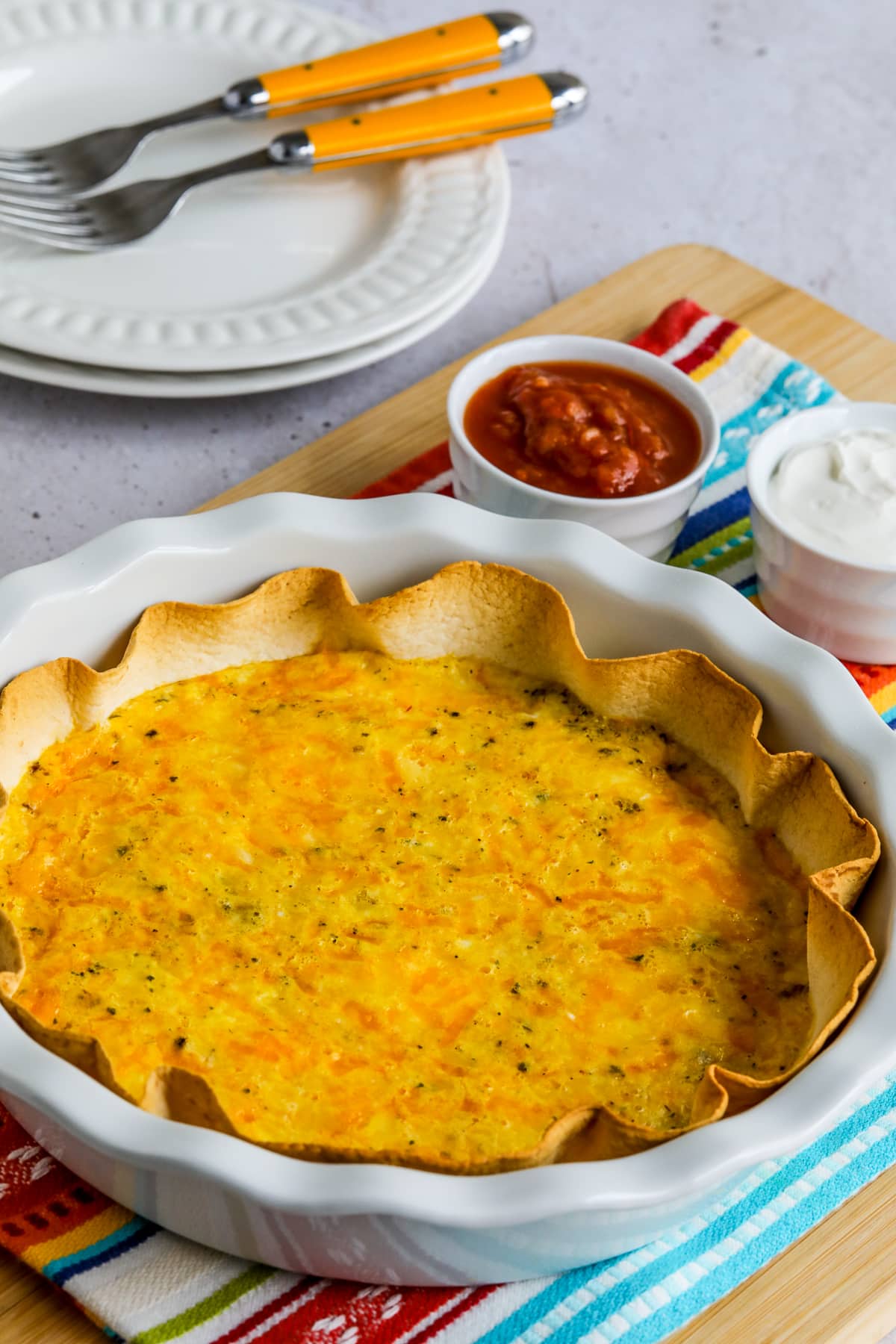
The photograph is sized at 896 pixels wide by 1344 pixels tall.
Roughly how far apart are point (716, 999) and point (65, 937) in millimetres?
642

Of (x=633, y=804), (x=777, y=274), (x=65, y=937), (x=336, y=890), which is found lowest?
(x=777, y=274)

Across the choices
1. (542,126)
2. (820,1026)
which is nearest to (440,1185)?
(820,1026)

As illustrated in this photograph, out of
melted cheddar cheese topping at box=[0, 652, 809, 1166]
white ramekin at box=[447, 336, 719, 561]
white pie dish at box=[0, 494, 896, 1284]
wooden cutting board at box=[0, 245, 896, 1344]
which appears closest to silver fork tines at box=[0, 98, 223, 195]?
wooden cutting board at box=[0, 245, 896, 1344]

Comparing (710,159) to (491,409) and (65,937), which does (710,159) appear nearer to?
(491,409)

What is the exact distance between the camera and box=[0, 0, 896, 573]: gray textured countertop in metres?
2.39

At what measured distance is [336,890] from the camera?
5.24ft

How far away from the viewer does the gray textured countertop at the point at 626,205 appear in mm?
2391

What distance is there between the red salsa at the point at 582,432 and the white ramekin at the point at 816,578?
0.11 m

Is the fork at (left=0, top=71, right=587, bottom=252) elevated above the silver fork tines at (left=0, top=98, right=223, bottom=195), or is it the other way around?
the silver fork tines at (left=0, top=98, right=223, bottom=195)

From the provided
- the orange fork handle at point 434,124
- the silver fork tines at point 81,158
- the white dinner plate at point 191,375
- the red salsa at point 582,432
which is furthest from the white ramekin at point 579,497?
the silver fork tines at point 81,158

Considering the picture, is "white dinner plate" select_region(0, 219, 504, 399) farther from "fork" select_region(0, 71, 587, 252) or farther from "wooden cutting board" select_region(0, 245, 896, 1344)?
"fork" select_region(0, 71, 587, 252)

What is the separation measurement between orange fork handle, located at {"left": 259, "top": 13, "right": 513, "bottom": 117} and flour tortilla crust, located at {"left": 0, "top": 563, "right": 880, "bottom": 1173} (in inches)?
47.4

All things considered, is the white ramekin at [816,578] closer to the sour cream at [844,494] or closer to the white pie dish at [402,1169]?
the sour cream at [844,494]

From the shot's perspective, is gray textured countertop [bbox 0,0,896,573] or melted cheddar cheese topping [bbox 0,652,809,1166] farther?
gray textured countertop [bbox 0,0,896,573]
